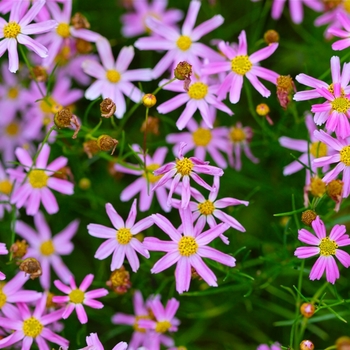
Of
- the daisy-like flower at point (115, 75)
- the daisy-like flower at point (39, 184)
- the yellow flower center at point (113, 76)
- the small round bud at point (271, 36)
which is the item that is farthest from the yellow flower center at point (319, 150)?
the daisy-like flower at point (39, 184)

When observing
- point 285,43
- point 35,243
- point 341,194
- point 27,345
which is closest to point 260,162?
point 285,43

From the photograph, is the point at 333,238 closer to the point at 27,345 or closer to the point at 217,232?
the point at 217,232

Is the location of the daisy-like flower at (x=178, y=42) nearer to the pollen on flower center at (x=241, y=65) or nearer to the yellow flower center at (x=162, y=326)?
the pollen on flower center at (x=241, y=65)

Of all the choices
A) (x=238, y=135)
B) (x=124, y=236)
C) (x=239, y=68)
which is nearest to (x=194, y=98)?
(x=239, y=68)

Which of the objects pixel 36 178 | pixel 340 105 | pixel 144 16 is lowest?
pixel 36 178

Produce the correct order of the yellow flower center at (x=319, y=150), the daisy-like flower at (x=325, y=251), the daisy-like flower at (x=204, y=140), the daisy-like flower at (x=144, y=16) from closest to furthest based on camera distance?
the daisy-like flower at (x=325, y=251)
the yellow flower center at (x=319, y=150)
the daisy-like flower at (x=204, y=140)
the daisy-like flower at (x=144, y=16)

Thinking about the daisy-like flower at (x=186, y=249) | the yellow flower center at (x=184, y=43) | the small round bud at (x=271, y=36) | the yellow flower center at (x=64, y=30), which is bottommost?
the daisy-like flower at (x=186, y=249)

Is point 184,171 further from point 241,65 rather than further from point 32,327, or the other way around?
point 32,327

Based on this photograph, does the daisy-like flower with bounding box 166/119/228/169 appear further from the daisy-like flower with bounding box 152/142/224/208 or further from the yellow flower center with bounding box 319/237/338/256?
the yellow flower center with bounding box 319/237/338/256

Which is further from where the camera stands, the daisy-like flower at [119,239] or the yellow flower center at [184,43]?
the yellow flower center at [184,43]
